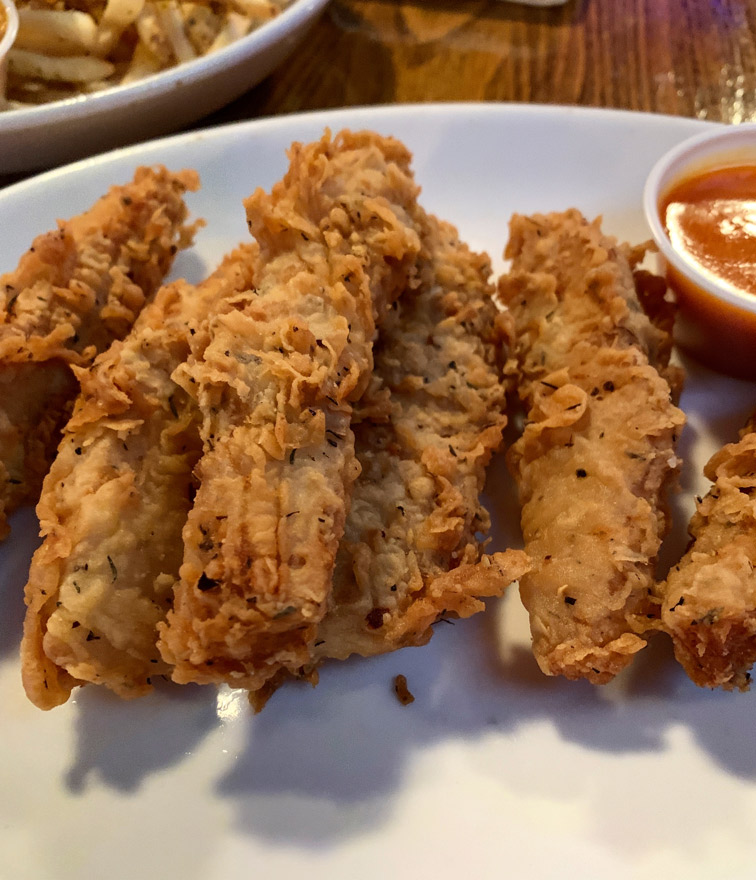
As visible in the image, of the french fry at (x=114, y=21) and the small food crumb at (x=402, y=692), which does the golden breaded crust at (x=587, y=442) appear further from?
the french fry at (x=114, y=21)

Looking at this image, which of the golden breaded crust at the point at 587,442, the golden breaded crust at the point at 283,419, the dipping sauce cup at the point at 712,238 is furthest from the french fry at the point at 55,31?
the dipping sauce cup at the point at 712,238

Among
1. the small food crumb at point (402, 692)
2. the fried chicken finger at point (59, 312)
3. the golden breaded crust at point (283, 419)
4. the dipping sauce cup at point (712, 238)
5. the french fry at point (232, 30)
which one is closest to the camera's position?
the golden breaded crust at point (283, 419)

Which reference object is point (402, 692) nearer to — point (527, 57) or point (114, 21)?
point (114, 21)

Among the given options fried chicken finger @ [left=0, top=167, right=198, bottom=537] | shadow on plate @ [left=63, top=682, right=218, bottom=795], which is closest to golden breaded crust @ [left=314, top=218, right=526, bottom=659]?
shadow on plate @ [left=63, top=682, right=218, bottom=795]

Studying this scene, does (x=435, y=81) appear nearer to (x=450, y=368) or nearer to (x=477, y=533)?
(x=450, y=368)

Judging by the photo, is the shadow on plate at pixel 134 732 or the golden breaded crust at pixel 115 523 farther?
the shadow on plate at pixel 134 732

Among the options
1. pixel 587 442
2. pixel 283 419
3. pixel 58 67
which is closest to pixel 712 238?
pixel 587 442
